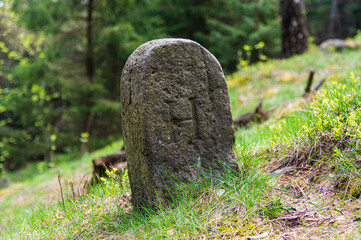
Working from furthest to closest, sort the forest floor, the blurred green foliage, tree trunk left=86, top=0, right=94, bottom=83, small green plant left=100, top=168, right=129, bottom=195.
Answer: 1. tree trunk left=86, top=0, right=94, bottom=83
2. the blurred green foliage
3. small green plant left=100, top=168, right=129, bottom=195
4. the forest floor

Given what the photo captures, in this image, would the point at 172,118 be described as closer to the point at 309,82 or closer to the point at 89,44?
the point at 309,82

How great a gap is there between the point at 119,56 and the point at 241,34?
499cm

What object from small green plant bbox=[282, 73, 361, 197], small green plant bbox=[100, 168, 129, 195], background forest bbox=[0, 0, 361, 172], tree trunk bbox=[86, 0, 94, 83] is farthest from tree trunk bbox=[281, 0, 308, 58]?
small green plant bbox=[100, 168, 129, 195]

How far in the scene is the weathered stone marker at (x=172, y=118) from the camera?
90.3 inches

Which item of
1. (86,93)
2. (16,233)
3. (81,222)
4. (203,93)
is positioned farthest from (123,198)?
(86,93)

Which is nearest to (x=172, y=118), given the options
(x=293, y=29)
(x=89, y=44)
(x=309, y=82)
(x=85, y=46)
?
(x=309, y=82)

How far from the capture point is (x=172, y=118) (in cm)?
241

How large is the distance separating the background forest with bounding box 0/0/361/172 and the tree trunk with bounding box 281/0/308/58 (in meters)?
1.01

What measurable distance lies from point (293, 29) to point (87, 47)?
23.2 feet

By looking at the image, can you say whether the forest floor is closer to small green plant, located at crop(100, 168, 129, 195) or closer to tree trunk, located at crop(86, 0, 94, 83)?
small green plant, located at crop(100, 168, 129, 195)

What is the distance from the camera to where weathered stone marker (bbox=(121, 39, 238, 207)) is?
2293 millimetres

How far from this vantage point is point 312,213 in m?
2.08

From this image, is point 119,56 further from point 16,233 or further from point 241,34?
point 16,233

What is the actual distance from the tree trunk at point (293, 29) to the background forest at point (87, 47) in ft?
3.32
